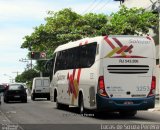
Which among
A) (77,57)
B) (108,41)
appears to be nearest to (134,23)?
(77,57)

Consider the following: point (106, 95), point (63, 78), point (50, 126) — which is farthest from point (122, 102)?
point (63, 78)

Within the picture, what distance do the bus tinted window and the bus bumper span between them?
1.88m

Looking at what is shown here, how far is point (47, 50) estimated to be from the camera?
188 ft

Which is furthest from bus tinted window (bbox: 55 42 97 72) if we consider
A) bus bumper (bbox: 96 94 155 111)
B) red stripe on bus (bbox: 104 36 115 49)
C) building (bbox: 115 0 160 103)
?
building (bbox: 115 0 160 103)

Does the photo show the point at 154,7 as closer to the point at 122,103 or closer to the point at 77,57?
the point at 77,57

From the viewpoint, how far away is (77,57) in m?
24.5

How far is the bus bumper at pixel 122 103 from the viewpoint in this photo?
21125mm

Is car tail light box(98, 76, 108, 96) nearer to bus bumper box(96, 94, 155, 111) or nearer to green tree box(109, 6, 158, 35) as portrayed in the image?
bus bumper box(96, 94, 155, 111)

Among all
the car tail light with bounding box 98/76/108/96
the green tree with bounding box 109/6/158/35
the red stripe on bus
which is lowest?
the car tail light with bounding box 98/76/108/96

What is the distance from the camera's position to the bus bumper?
2112 cm

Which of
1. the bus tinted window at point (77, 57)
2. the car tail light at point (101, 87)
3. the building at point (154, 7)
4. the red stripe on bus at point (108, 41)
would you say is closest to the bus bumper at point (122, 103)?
the car tail light at point (101, 87)

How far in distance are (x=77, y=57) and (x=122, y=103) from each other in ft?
13.4

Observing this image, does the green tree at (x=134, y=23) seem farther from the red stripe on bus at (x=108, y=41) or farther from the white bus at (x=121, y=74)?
the red stripe on bus at (x=108, y=41)

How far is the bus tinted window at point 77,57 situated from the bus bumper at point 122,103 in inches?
74.2
